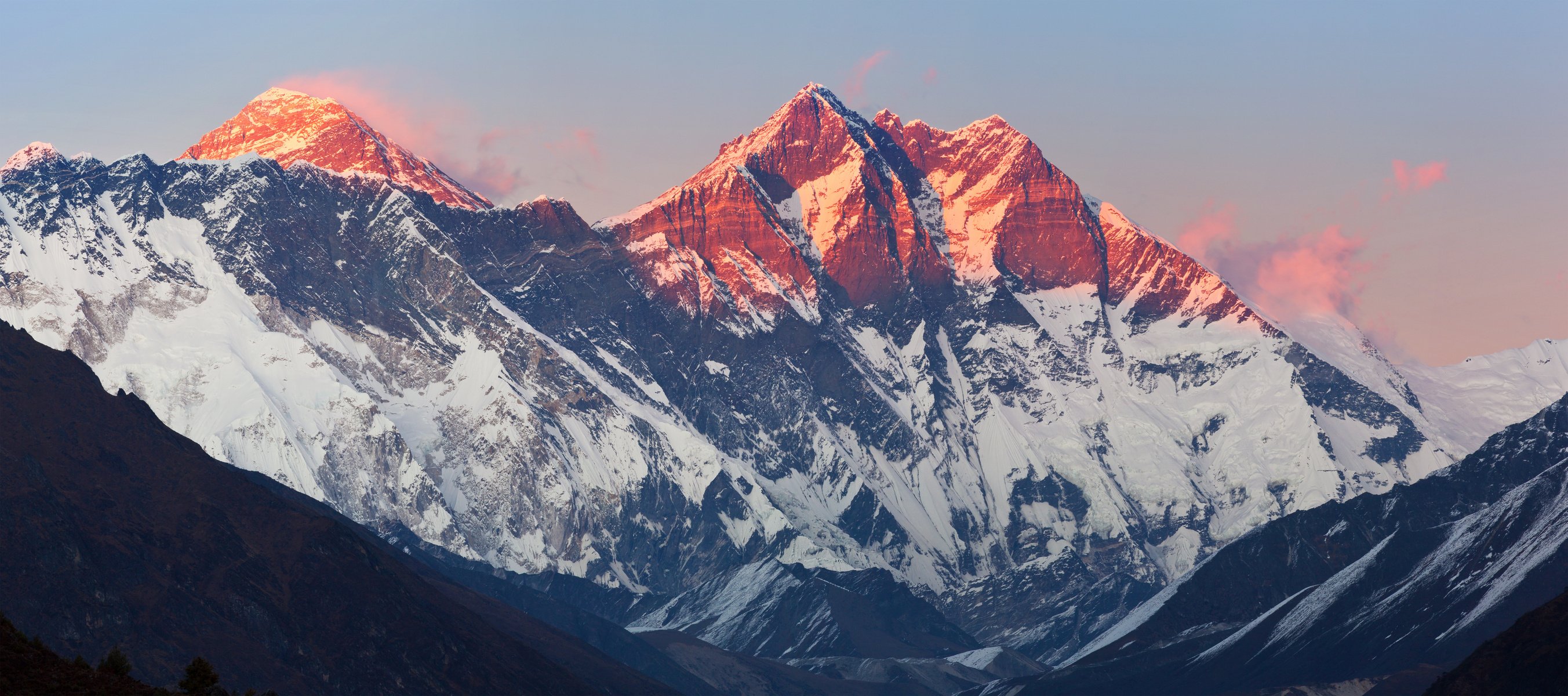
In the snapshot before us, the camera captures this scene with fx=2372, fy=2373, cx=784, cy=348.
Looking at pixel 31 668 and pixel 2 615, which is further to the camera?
pixel 2 615

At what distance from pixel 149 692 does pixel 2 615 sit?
1914cm

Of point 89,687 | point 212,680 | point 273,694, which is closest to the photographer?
point 89,687

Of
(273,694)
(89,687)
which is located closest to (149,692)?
(89,687)

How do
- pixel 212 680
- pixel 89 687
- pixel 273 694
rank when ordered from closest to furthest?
pixel 89 687 < pixel 212 680 < pixel 273 694

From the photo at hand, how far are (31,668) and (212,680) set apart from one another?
1264 centimetres

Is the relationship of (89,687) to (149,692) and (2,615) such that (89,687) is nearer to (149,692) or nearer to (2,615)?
(149,692)

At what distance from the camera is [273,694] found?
141125 millimetres

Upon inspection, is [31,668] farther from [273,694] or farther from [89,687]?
[273,694]

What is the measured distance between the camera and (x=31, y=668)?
364 feet

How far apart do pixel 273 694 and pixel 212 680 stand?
19407mm

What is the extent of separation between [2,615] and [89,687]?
18.7m

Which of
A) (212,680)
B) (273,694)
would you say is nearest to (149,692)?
(212,680)

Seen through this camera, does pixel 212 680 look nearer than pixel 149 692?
No

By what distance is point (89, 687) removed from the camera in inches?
4328
